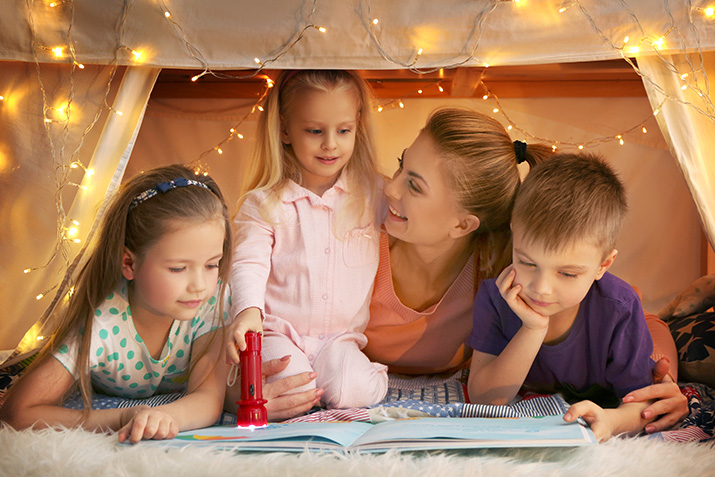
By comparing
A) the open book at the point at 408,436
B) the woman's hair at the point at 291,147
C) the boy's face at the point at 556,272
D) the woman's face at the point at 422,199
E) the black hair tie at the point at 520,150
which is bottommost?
the open book at the point at 408,436

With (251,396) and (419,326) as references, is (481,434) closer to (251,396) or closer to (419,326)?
(251,396)

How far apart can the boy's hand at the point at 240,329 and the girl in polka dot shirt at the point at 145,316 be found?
0.23 ft

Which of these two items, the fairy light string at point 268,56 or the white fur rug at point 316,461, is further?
the fairy light string at point 268,56

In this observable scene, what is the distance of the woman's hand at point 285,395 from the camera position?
1.29 meters

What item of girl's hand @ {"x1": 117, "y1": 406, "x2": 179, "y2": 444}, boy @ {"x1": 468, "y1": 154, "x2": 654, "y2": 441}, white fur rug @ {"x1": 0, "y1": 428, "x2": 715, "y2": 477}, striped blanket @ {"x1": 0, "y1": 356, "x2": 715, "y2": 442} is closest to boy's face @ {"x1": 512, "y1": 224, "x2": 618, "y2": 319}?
boy @ {"x1": 468, "y1": 154, "x2": 654, "y2": 441}

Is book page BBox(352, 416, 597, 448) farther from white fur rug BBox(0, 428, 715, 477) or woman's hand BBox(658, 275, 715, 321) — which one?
woman's hand BBox(658, 275, 715, 321)

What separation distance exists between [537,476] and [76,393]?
89 cm

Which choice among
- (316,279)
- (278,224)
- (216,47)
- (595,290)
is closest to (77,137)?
(216,47)

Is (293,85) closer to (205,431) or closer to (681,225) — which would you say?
(205,431)

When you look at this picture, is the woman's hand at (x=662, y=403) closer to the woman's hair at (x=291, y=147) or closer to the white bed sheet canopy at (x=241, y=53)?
the white bed sheet canopy at (x=241, y=53)

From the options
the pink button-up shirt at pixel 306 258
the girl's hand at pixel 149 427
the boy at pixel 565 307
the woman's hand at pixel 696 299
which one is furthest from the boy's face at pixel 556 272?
the girl's hand at pixel 149 427

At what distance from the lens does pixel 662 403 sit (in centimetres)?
122

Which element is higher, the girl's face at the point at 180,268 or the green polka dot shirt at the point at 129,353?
the girl's face at the point at 180,268

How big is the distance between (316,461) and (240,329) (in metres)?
0.39
